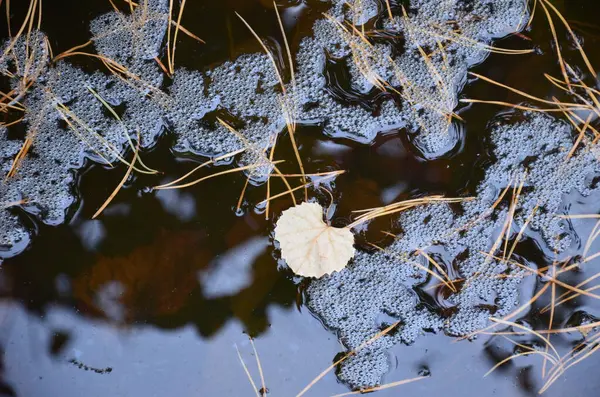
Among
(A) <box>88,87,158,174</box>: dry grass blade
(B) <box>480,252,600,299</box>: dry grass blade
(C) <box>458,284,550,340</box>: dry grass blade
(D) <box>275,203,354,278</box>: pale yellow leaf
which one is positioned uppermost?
(A) <box>88,87,158,174</box>: dry grass blade

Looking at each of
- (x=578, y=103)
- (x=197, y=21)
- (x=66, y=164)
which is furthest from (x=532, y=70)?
(x=66, y=164)

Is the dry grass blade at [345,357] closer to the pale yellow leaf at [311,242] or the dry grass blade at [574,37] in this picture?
the pale yellow leaf at [311,242]

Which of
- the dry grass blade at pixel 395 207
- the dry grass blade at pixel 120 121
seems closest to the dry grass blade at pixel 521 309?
the dry grass blade at pixel 395 207

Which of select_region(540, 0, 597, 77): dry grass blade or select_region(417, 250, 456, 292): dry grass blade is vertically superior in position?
select_region(540, 0, 597, 77): dry grass blade

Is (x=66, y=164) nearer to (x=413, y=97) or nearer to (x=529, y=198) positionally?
(x=413, y=97)

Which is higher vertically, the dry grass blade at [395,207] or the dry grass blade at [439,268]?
the dry grass blade at [395,207]

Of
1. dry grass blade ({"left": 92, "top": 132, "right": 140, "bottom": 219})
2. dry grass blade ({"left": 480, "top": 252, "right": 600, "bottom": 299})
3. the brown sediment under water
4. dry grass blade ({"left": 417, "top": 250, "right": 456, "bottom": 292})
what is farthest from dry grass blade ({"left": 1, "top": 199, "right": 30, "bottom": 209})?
dry grass blade ({"left": 480, "top": 252, "right": 600, "bottom": 299})

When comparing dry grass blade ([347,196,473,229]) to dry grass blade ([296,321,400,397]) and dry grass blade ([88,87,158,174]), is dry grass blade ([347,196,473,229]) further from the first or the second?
dry grass blade ([88,87,158,174])

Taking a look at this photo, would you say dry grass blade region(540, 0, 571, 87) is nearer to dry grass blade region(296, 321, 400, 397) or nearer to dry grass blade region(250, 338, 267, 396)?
dry grass blade region(296, 321, 400, 397)
